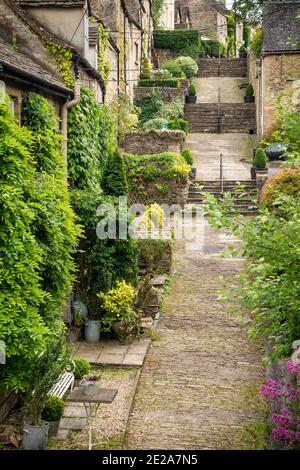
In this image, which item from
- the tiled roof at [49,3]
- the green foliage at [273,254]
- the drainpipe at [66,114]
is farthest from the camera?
the tiled roof at [49,3]

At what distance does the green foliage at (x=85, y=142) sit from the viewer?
14.8m

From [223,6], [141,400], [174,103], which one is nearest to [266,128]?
[174,103]

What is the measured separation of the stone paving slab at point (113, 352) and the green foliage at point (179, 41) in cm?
3932

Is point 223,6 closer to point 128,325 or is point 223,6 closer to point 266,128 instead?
point 266,128

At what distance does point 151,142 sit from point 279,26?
34.3ft

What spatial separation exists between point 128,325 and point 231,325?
2668 mm

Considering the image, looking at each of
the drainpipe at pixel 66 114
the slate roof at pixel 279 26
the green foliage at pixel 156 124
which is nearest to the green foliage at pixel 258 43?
the slate roof at pixel 279 26

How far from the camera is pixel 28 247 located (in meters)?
8.89

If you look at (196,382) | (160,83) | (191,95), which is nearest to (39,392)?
(196,382)

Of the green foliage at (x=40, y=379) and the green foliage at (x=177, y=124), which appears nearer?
the green foliage at (x=40, y=379)

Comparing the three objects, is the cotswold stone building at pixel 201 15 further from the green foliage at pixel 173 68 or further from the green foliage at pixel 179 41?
the green foliage at pixel 173 68

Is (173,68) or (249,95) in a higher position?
(173,68)

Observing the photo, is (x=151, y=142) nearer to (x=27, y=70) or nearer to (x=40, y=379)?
(x=27, y=70)

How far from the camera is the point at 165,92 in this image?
40.1 meters
